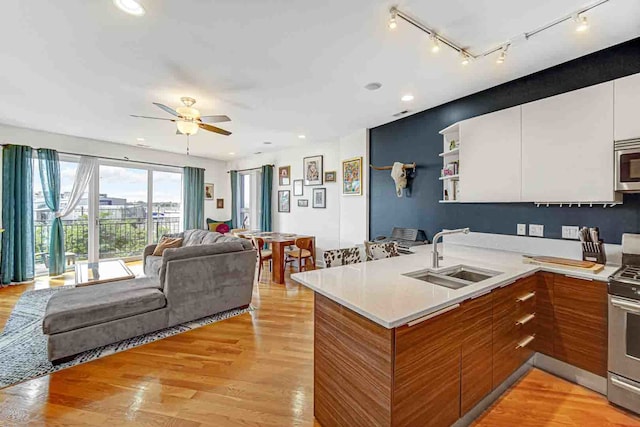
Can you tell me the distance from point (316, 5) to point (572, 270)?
2.55m

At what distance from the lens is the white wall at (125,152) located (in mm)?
4648

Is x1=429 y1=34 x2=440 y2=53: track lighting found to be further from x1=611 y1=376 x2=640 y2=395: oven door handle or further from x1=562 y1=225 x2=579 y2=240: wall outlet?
x1=611 y1=376 x2=640 y2=395: oven door handle

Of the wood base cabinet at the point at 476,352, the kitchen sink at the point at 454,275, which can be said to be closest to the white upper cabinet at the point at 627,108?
the kitchen sink at the point at 454,275

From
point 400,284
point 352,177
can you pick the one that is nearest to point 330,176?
point 352,177

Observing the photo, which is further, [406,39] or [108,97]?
[108,97]

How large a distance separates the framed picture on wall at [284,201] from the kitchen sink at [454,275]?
468 cm

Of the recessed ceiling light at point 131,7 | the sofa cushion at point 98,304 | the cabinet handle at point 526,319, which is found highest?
the recessed ceiling light at point 131,7

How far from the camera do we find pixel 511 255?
2549mm

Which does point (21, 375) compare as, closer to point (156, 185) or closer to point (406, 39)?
point (406, 39)

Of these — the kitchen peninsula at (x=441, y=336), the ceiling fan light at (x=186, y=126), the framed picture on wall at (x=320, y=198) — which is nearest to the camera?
the kitchen peninsula at (x=441, y=336)

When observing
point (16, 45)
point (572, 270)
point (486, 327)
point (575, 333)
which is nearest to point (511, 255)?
point (572, 270)

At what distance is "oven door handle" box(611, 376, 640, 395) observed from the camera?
1.67 m

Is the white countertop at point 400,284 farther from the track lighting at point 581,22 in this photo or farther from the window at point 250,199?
the window at point 250,199

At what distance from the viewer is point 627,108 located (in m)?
1.90
